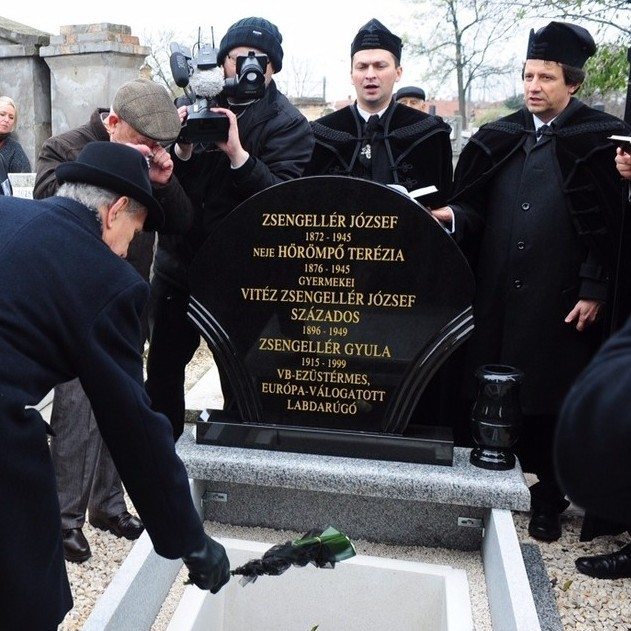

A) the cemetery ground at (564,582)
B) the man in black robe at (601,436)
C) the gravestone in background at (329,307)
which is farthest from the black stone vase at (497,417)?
the man in black robe at (601,436)

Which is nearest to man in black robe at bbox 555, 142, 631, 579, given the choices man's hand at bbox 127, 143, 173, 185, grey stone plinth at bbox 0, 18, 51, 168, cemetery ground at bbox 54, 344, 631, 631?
cemetery ground at bbox 54, 344, 631, 631

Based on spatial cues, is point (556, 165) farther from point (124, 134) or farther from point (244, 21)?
point (124, 134)

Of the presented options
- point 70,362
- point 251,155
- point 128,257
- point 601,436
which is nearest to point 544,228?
point 251,155

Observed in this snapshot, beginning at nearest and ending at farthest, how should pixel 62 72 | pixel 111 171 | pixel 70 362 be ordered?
pixel 70 362
pixel 111 171
pixel 62 72

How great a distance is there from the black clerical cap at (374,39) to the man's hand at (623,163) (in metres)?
1.03

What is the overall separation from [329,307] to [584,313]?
1.09 m

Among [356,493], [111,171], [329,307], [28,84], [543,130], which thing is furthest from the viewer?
[28,84]

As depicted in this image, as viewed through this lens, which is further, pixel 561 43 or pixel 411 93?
pixel 411 93

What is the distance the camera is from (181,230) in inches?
120

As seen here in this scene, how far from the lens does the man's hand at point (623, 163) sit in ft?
9.45

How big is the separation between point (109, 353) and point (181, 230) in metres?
1.45

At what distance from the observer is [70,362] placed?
1.69 meters

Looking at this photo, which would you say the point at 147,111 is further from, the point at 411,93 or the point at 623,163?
the point at 411,93

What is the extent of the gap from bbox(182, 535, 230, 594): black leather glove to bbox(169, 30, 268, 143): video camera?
1.62 metres
